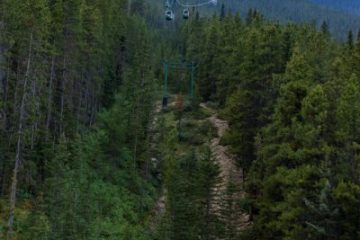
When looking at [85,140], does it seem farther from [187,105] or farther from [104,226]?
[187,105]

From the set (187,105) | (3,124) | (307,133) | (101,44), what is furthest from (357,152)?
(187,105)

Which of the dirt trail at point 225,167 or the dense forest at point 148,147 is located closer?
the dense forest at point 148,147

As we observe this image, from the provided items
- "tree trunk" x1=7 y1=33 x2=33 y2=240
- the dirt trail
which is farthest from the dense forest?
the dirt trail

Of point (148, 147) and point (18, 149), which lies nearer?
point (18, 149)

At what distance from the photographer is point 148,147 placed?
155ft

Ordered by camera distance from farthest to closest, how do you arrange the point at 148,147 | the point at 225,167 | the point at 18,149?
the point at 225,167 < the point at 148,147 < the point at 18,149

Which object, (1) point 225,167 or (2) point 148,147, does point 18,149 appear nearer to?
(2) point 148,147

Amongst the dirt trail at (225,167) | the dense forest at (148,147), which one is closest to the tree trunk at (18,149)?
the dense forest at (148,147)

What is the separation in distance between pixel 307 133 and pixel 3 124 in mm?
17360

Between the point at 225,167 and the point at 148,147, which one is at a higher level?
the point at 148,147

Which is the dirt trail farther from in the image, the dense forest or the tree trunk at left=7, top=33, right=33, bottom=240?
the tree trunk at left=7, top=33, right=33, bottom=240

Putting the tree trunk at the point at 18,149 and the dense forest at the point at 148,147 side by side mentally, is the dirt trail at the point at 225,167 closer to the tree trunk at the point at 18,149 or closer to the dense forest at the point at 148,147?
the dense forest at the point at 148,147

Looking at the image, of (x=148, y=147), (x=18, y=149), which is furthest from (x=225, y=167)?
(x=18, y=149)

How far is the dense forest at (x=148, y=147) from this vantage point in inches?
1102
